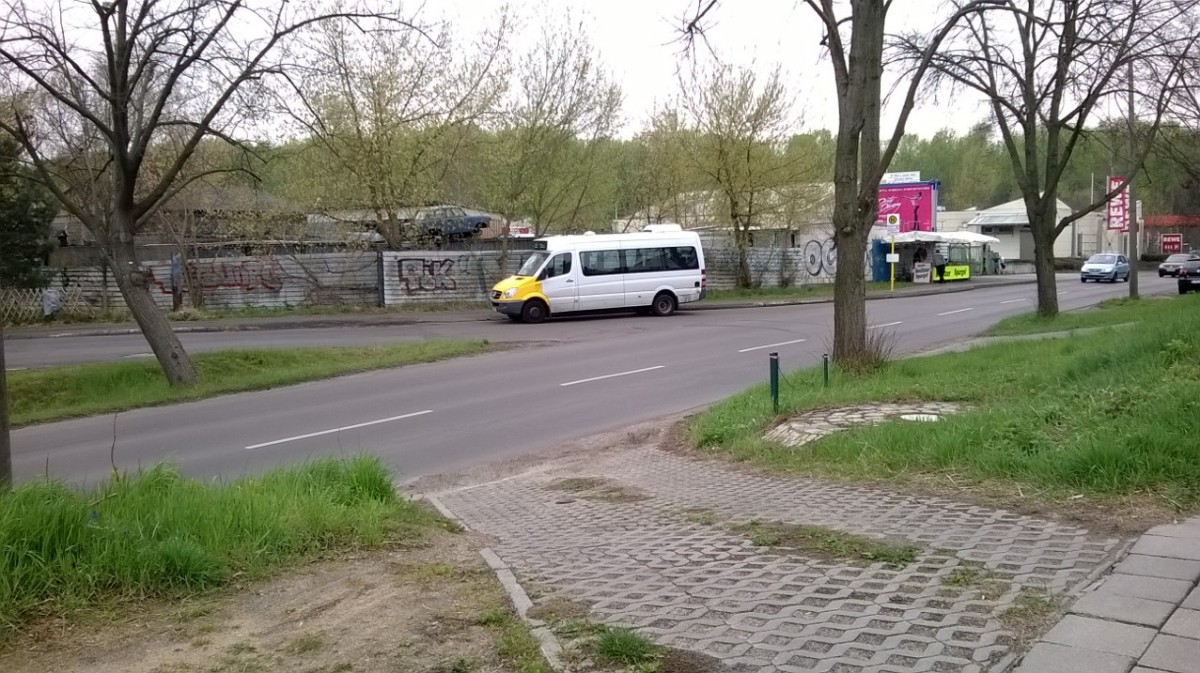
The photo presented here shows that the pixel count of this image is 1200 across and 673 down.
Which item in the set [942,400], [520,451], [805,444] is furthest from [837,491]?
[520,451]

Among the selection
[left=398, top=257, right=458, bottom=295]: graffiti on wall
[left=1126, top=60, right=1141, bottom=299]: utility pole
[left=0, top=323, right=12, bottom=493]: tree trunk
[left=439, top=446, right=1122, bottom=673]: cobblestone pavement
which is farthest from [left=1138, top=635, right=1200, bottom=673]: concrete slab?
[left=398, top=257, right=458, bottom=295]: graffiti on wall

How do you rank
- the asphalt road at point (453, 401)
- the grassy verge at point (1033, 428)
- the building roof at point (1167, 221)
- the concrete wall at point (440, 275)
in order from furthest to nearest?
the building roof at point (1167, 221) < the concrete wall at point (440, 275) < the asphalt road at point (453, 401) < the grassy verge at point (1033, 428)

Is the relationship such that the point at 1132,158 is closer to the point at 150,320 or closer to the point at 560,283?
the point at 560,283

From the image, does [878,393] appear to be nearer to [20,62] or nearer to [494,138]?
[20,62]

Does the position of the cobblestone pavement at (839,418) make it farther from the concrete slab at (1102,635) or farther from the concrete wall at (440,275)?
the concrete wall at (440,275)

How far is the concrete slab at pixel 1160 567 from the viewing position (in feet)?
15.5

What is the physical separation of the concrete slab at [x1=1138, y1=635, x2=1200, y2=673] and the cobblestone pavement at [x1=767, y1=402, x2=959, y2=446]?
4.67 metres

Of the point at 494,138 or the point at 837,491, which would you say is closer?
the point at 837,491

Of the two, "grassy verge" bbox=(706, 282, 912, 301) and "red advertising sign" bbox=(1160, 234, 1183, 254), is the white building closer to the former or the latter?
"red advertising sign" bbox=(1160, 234, 1183, 254)

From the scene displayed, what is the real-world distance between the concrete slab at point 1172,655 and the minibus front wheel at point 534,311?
2398 cm

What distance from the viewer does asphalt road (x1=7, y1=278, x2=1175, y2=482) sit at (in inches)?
432

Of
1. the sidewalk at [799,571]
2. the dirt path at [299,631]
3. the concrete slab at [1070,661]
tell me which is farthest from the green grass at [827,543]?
the dirt path at [299,631]

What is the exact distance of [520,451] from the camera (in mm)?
10664

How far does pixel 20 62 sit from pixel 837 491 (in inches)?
502
